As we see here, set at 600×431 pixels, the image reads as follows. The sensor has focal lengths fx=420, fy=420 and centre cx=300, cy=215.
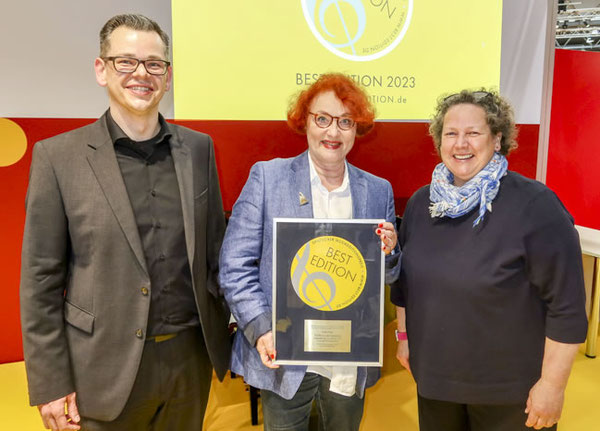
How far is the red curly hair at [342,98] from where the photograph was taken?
1541 mm

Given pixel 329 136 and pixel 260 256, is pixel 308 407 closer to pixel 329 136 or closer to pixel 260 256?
pixel 260 256

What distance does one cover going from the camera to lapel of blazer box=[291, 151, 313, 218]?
4.98ft

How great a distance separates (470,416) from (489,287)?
541 millimetres

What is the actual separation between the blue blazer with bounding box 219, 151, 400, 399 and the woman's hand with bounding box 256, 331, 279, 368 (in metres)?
0.02

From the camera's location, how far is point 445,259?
1.47 meters

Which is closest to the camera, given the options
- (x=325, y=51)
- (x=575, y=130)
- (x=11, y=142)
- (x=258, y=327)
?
(x=258, y=327)

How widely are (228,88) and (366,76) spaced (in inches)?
33.4

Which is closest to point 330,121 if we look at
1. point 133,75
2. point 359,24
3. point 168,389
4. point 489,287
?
point 133,75

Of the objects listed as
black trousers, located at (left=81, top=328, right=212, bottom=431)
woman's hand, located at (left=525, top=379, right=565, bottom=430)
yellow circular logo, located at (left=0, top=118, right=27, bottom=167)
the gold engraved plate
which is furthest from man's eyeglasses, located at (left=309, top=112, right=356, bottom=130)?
yellow circular logo, located at (left=0, top=118, right=27, bottom=167)

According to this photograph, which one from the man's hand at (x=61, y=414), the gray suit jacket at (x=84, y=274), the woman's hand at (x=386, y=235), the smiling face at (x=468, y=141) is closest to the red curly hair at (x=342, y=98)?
the smiling face at (x=468, y=141)

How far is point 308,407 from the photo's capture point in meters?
1.60

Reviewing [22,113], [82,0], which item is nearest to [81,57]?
[82,0]

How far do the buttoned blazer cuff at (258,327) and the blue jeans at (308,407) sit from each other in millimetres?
264

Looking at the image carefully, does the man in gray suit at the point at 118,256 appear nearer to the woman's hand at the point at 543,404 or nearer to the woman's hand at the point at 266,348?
the woman's hand at the point at 266,348
